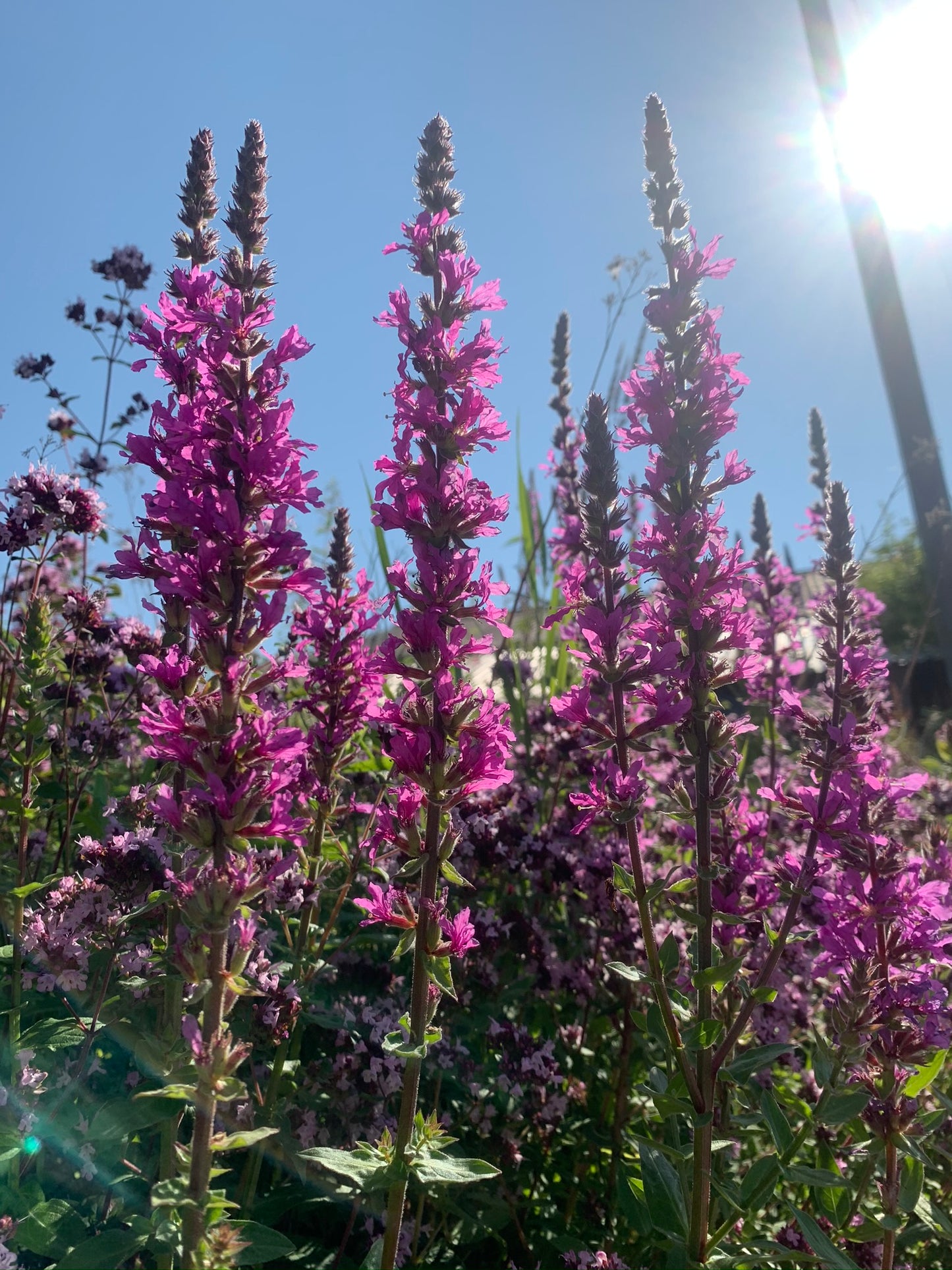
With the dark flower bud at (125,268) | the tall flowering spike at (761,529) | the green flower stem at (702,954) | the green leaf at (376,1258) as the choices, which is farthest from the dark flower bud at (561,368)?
the green leaf at (376,1258)

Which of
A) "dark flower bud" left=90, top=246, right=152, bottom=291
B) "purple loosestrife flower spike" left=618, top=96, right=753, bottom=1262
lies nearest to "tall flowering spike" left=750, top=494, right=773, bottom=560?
"purple loosestrife flower spike" left=618, top=96, right=753, bottom=1262

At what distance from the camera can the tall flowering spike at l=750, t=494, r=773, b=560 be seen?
17.4 feet

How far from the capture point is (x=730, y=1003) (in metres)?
2.84

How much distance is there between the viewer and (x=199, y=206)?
275 cm

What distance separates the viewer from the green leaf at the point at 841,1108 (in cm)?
243

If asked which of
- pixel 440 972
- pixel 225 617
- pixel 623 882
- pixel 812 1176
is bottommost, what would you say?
pixel 812 1176

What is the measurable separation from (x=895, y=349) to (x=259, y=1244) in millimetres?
10086

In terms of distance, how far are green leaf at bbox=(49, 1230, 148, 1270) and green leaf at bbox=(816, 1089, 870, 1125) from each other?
1.87 metres

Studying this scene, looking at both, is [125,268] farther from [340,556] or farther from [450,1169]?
[450,1169]

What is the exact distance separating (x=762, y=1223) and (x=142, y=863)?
116 inches

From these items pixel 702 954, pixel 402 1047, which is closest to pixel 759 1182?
pixel 702 954

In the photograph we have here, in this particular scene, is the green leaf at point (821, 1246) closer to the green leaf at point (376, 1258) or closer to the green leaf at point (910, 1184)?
the green leaf at point (910, 1184)

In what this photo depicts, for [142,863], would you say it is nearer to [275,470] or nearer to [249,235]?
[275,470]

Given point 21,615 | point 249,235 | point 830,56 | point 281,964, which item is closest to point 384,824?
point 281,964
